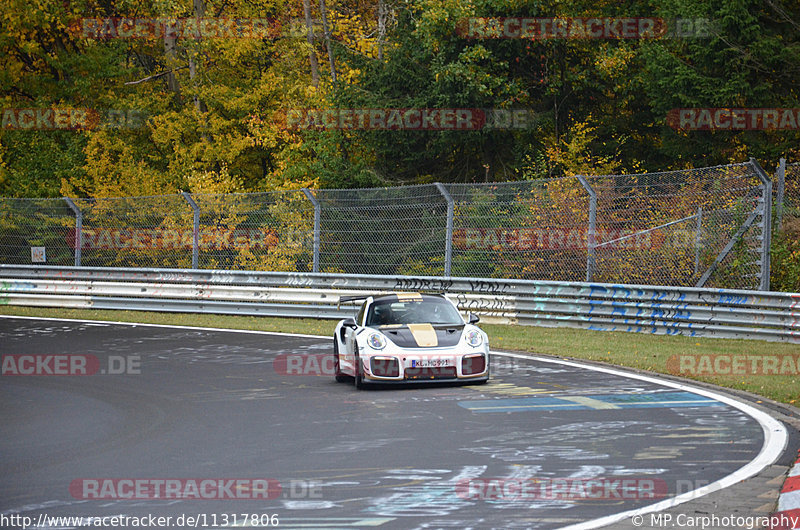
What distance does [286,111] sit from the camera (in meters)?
41.1

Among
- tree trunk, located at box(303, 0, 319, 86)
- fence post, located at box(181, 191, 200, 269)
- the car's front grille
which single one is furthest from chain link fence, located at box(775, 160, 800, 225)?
tree trunk, located at box(303, 0, 319, 86)

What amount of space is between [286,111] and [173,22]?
569 cm

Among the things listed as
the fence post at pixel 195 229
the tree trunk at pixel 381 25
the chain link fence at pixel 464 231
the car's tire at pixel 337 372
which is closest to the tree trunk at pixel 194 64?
the tree trunk at pixel 381 25

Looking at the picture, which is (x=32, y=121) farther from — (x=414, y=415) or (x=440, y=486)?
(x=440, y=486)

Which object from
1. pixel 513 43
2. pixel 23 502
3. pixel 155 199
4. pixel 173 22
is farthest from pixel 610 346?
pixel 173 22

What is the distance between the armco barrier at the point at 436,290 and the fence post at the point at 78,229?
39 cm

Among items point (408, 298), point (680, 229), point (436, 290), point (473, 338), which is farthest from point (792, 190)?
point (473, 338)

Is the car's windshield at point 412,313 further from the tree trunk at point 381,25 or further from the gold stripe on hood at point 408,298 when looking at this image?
the tree trunk at point 381,25

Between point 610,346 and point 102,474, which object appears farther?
point 610,346

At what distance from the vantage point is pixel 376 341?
40.4 ft

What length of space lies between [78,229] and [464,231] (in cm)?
1103

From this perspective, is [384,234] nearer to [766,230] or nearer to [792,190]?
[766,230]

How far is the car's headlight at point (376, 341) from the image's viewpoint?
1227cm

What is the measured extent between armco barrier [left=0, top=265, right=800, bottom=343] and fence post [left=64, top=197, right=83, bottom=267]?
1.29ft
